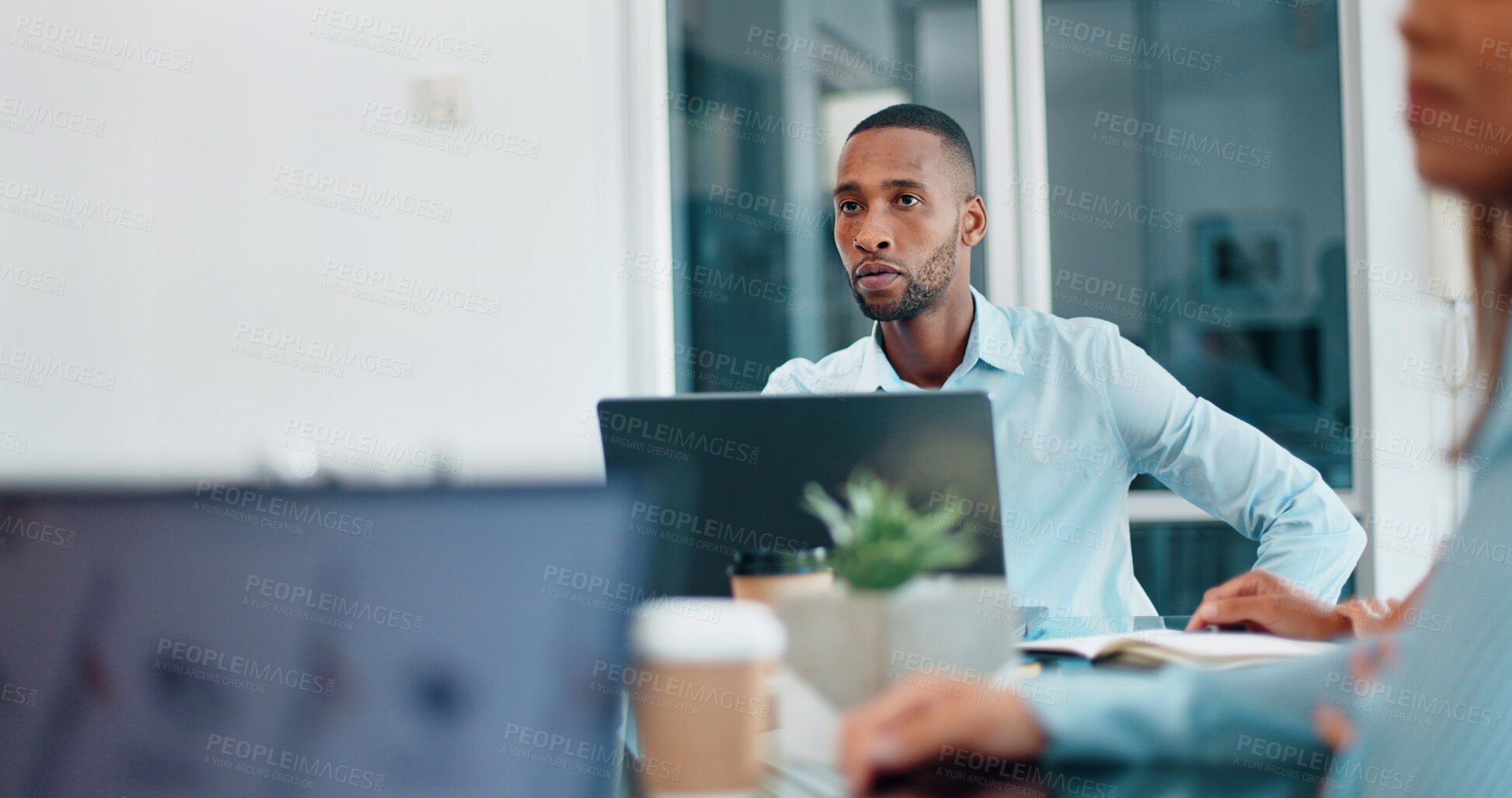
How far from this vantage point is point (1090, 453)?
1.87 metres

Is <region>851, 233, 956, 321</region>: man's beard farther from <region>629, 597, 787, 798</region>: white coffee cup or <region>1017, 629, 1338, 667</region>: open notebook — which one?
<region>629, 597, 787, 798</region>: white coffee cup

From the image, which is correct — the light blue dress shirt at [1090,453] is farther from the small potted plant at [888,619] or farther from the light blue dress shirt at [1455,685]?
the light blue dress shirt at [1455,685]

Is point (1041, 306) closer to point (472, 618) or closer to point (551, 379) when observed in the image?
point (551, 379)

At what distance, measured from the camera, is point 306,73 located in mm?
2988


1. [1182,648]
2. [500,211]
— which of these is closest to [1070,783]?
[1182,648]

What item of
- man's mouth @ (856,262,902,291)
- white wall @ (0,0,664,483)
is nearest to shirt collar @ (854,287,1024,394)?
man's mouth @ (856,262,902,291)

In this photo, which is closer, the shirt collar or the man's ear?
the shirt collar

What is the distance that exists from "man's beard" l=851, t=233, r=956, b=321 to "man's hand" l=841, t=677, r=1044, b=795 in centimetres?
137

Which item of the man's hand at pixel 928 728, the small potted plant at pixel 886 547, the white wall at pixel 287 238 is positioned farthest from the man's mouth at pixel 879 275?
the man's hand at pixel 928 728

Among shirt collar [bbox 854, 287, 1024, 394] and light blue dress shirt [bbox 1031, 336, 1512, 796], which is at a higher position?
shirt collar [bbox 854, 287, 1024, 394]

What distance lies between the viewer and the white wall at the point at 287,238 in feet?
Result: 9.70

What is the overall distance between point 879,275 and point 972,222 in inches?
11.1

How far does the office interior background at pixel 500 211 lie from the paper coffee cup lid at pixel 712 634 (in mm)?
2223

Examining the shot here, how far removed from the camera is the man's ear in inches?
83.9
